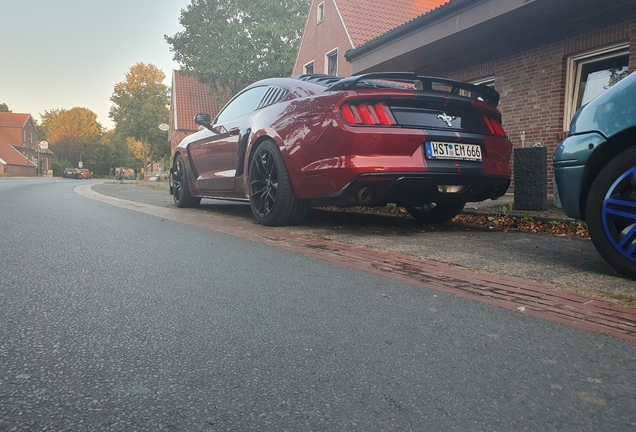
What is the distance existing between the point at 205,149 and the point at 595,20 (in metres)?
6.69

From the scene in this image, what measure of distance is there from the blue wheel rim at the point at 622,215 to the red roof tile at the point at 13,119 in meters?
96.5

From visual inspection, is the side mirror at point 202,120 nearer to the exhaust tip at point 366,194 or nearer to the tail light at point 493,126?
the exhaust tip at point 366,194

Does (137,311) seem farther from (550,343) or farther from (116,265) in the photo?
(550,343)

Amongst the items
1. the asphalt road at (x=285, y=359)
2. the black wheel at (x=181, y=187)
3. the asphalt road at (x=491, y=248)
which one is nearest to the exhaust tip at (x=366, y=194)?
the asphalt road at (x=491, y=248)

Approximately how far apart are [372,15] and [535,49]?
48.0 feet

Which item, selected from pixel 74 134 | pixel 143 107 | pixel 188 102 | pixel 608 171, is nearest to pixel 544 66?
pixel 608 171

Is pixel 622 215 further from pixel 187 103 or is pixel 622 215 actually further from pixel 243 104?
pixel 187 103

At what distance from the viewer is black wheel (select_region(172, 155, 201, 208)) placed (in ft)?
27.8

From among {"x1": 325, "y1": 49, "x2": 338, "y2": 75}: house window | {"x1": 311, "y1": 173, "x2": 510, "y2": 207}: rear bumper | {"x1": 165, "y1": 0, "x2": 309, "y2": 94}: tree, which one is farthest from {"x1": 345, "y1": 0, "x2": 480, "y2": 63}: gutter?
{"x1": 165, "y1": 0, "x2": 309, "y2": 94}: tree

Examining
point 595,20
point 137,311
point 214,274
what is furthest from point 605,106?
point 595,20

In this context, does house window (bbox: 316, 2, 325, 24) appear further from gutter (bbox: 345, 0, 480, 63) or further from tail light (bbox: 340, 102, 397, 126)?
tail light (bbox: 340, 102, 397, 126)

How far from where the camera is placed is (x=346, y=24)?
22234 millimetres

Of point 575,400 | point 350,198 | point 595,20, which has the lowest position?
point 575,400

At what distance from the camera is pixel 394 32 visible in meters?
11.7
